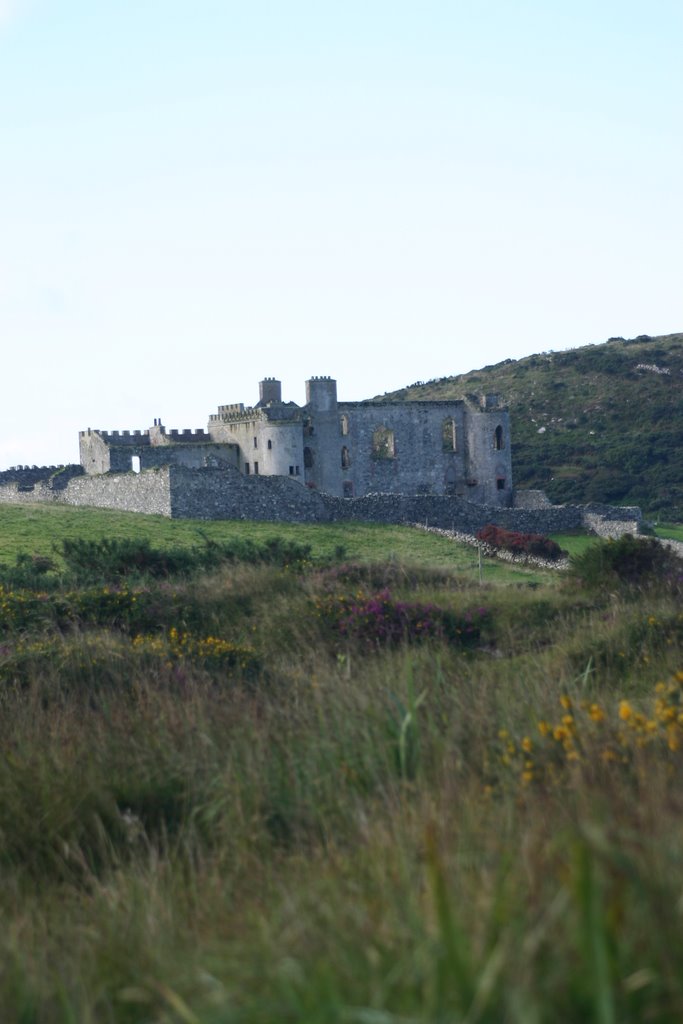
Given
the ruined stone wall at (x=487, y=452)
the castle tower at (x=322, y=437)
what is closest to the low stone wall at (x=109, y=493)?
the castle tower at (x=322, y=437)

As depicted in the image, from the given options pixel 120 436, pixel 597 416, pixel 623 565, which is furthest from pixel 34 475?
pixel 597 416

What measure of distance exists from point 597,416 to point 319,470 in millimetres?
35688

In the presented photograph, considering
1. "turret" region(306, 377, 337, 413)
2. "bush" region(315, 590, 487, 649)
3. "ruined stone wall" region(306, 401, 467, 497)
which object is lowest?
"bush" region(315, 590, 487, 649)

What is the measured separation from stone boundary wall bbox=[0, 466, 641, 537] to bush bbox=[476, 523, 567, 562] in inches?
181

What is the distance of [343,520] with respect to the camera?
42.4 m

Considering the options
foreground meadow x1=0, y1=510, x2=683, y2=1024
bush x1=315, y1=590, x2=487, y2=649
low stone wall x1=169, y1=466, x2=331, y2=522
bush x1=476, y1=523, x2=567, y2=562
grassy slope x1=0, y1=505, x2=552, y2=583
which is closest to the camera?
foreground meadow x1=0, y1=510, x2=683, y2=1024

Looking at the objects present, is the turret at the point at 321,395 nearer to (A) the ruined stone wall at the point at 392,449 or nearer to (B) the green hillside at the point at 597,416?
(A) the ruined stone wall at the point at 392,449

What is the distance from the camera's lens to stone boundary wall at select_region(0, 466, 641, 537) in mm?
40656

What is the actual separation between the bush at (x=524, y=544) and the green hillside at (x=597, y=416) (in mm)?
21443

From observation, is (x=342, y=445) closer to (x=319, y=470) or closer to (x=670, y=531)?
(x=319, y=470)

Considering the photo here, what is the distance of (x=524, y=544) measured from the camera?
118 feet

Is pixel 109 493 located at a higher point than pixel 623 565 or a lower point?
higher

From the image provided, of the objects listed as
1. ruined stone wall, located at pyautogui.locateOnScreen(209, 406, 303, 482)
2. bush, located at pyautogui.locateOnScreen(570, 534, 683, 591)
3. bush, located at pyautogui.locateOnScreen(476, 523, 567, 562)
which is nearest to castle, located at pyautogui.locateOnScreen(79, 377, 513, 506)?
ruined stone wall, located at pyautogui.locateOnScreen(209, 406, 303, 482)

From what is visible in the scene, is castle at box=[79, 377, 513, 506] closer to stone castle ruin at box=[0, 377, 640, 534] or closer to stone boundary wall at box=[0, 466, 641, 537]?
stone castle ruin at box=[0, 377, 640, 534]
